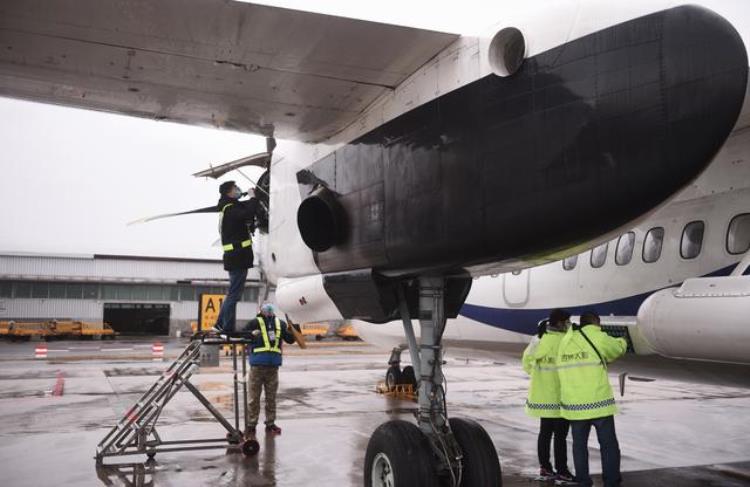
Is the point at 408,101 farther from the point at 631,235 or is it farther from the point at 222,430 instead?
the point at 222,430

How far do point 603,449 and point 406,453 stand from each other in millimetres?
2576

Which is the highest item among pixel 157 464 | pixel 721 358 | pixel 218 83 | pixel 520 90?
pixel 218 83

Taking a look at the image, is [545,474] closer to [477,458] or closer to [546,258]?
[477,458]

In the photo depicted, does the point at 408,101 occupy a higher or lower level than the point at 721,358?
higher

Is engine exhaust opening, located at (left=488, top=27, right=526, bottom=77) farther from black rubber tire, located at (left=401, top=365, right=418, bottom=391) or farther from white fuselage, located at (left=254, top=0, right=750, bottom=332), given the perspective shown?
black rubber tire, located at (left=401, top=365, right=418, bottom=391)

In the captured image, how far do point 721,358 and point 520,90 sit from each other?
263cm

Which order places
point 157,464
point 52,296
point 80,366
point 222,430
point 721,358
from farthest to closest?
point 52,296 → point 80,366 → point 222,430 → point 157,464 → point 721,358

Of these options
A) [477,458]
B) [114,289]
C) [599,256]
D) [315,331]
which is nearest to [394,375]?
[599,256]

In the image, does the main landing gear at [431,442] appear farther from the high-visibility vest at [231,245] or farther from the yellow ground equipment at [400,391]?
the yellow ground equipment at [400,391]

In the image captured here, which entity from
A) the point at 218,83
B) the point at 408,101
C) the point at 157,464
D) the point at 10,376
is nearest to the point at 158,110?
the point at 218,83

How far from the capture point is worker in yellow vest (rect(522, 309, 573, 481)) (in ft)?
25.6

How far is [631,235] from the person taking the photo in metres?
7.80

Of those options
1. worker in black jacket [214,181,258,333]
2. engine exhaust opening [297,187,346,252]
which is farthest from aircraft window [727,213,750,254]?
worker in black jacket [214,181,258,333]

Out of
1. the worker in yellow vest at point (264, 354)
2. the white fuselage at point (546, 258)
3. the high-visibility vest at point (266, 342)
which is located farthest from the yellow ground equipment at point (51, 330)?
the white fuselage at point (546, 258)
